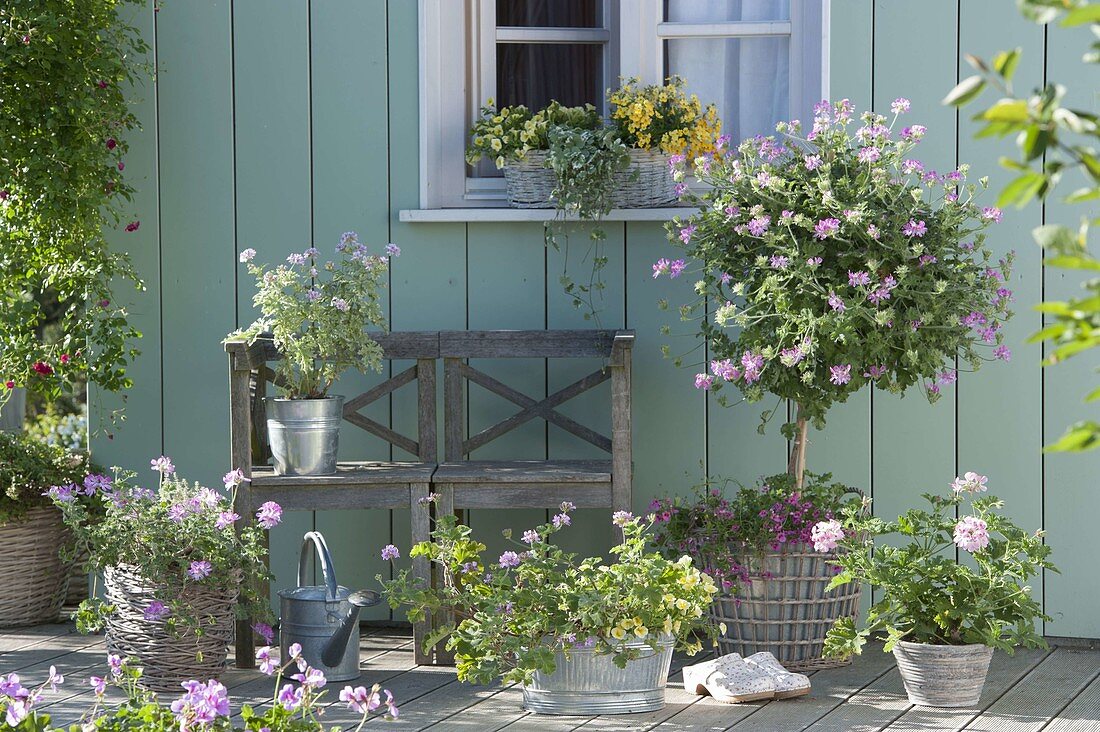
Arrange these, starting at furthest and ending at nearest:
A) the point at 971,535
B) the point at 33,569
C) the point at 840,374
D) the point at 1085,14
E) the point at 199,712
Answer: the point at 33,569
the point at 840,374
the point at 971,535
the point at 199,712
the point at 1085,14

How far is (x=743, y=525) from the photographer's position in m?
3.20

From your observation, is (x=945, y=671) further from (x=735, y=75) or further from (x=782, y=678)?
(x=735, y=75)

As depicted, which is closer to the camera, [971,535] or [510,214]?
[971,535]

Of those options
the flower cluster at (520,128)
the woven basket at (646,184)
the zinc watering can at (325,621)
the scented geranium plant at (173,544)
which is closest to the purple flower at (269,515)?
the scented geranium plant at (173,544)

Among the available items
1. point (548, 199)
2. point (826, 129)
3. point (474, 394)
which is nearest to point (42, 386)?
point (474, 394)

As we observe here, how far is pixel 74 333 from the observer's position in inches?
143

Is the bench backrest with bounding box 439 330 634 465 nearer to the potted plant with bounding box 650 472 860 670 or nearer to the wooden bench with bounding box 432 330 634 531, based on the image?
the wooden bench with bounding box 432 330 634 531

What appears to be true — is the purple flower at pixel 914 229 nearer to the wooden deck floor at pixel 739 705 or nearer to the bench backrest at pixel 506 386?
the bench backrest at pixel 506 386

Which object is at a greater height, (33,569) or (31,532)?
(31,532)

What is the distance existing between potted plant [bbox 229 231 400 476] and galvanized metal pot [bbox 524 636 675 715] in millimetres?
859

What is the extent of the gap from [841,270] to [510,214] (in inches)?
40.8

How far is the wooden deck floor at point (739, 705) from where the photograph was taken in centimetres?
284

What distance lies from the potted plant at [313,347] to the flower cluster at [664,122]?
0.77m

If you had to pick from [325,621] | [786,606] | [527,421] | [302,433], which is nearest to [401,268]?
[527,421]
